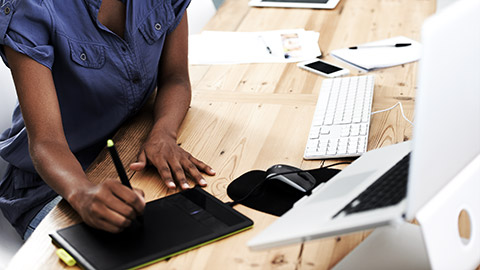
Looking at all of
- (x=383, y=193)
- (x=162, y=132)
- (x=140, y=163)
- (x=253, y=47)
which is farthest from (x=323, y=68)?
(x=383, y=193)

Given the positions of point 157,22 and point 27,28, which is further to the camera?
point 157,22

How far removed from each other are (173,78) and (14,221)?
50 cm

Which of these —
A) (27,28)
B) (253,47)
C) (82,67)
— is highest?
(27,28)

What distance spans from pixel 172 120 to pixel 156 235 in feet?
1.39

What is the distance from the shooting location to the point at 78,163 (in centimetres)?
114

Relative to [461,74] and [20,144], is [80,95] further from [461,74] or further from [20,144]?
[461,74]

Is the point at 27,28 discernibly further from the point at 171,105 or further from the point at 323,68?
the point at 323,68

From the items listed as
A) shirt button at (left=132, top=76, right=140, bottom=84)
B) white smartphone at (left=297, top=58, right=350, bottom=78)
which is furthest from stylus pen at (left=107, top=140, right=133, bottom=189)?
white smartphone at (left=297, top=58, right=350, bottom=78)

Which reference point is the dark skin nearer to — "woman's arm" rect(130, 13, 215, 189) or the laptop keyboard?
"woman's arm" rect(130, 13, 215, 189)

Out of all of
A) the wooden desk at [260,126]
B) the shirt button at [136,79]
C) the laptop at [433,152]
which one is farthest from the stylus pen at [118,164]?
the shirt button at [136,79]

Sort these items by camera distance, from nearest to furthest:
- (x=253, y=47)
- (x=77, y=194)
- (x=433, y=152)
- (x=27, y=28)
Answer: (x=433, y=152) → (x=77, y=194) → (x=27, y=28) → (x=253, y=47)

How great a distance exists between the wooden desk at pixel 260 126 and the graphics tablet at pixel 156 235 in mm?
18

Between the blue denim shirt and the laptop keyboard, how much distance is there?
2.28 feet

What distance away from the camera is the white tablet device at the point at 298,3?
2029 millimetres
